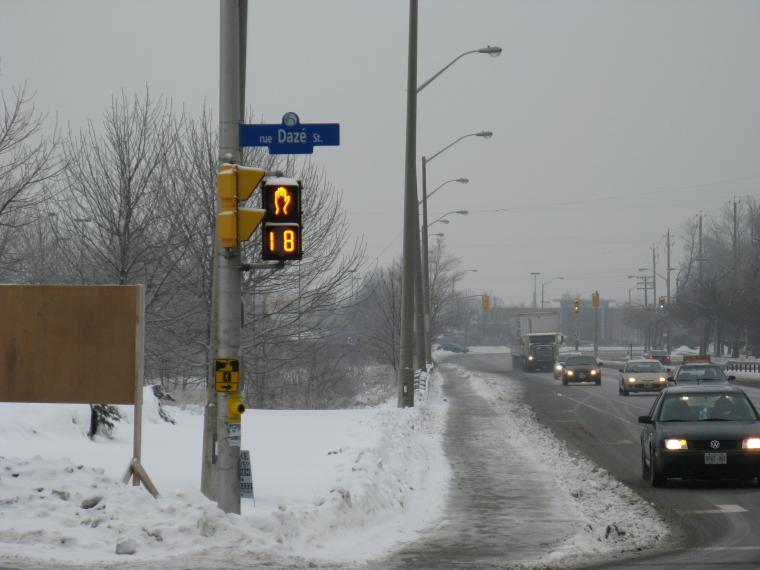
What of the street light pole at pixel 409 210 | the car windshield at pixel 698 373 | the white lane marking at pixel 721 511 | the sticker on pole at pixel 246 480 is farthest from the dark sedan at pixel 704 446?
the car windshield at pixel 698 373

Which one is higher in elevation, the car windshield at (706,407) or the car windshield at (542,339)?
the car windshield at (542,339)

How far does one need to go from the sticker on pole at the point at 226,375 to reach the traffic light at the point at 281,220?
3.69ft

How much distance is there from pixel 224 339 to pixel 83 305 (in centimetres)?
221

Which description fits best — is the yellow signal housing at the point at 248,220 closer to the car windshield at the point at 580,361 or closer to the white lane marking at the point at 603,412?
the white lane marking at the point at 603,412

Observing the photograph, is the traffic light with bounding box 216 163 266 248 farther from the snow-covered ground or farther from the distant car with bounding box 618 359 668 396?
the distant car with bounding box 618 359 668 396

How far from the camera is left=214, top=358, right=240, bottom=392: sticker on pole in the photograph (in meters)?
11.1

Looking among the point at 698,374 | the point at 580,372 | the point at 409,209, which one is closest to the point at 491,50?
the point at 409,209

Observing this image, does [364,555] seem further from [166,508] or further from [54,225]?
[54,225]

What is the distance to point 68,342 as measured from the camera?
1254 cm

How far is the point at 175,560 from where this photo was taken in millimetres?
9508

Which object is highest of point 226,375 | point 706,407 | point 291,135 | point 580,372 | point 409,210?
point 409,210

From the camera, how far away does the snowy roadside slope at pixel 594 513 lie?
36.0 feet

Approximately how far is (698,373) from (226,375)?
2766cm

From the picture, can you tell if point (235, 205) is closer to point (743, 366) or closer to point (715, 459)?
point (715, 459)
